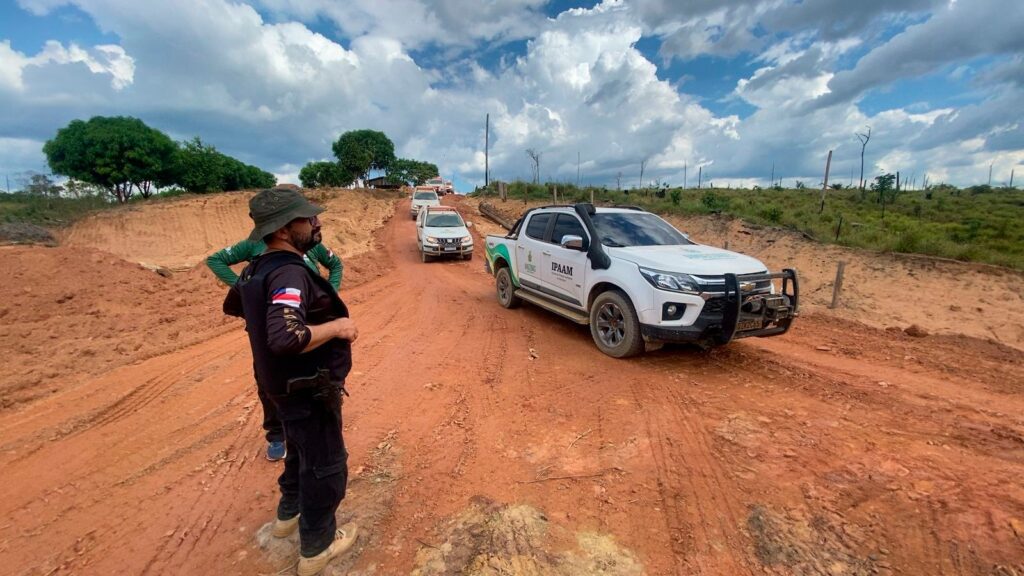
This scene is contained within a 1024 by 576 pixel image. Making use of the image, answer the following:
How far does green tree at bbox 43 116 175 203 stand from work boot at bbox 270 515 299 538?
111 feet

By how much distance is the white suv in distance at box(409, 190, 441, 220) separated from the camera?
2399 centimetres

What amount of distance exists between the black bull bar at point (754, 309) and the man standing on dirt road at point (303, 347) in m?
3.87

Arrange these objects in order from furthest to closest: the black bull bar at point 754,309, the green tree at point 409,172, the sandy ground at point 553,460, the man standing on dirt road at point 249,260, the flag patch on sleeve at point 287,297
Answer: the green tree at point 409,172 < the black bull bar at point 754,309 < the man standing on dirt road at point 249,260 < the sandy ground at point 553,460 < the flag patch on sleeve at point 287,297

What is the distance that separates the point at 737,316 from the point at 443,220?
457 inches

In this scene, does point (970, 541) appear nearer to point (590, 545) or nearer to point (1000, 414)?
point (590, 545)

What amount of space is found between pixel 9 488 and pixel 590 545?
3.82 m

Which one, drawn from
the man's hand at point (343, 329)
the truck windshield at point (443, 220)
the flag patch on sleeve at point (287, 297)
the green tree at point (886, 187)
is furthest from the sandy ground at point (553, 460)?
the green tree at point (886, 187)

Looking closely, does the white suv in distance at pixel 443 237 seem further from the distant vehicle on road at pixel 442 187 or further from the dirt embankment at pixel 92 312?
the distant vehicle on road at pixel 442 187

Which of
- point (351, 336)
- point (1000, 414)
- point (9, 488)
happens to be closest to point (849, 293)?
point (1000, 414)

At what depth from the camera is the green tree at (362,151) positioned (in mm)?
52656

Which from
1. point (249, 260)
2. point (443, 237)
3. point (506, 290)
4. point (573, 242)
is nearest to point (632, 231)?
point (573, 242)

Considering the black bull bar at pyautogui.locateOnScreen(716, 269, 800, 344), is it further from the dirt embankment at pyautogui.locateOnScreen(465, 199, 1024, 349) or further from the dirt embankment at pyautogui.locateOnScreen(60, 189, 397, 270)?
the dirt embankment at pyautogui.locateOnScreen(60, 189, 397, 270)

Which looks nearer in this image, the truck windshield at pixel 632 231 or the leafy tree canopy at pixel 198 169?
the truck windshield at pixel 632 231

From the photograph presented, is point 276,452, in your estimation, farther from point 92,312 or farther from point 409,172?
point 409,172
